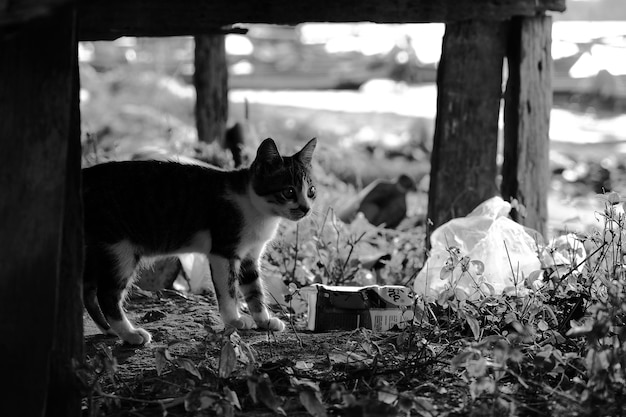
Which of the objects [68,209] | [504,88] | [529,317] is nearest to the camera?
[68,209]

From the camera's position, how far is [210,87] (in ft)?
28.5

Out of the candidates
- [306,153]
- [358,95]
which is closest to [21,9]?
[306,153]

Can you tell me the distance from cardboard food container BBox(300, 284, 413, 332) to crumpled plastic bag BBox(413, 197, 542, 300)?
0.71ft

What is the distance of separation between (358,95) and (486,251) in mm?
13329

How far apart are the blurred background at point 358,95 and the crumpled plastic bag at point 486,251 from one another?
305 cm

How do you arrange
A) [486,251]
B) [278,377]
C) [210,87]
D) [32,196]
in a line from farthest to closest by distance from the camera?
[210,87]
[486,251]
[278,377]
[32,196]

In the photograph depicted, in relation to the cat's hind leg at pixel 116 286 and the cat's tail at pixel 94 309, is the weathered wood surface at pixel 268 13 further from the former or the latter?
the cat's tail at pixel 94 309

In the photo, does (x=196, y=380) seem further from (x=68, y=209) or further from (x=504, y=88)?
(x=504, y=88)

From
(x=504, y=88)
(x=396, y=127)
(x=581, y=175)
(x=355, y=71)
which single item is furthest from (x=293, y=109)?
(x=504, y=88)

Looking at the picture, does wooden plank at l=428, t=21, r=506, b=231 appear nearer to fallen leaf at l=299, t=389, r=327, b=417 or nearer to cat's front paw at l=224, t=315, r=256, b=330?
cat's front paw at l=224, t=315, r=256, b=330

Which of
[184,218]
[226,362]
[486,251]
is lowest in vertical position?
[226,362]

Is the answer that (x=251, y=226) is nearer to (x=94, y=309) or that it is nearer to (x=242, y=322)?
(x=242, y=322)

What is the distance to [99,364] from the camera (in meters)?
3.09

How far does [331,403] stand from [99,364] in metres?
Result: 0.80
